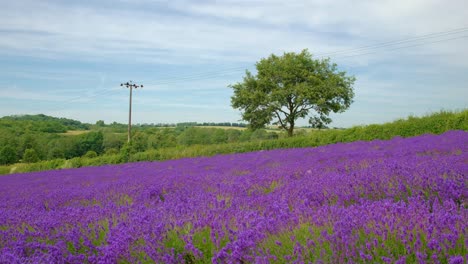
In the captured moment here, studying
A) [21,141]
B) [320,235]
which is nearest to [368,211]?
[320,235]

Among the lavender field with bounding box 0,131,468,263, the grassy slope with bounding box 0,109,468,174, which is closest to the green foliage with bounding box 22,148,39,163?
the grassy slope with bounding box 0,109,468,174

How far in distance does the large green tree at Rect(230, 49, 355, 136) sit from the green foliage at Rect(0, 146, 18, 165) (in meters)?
52.9

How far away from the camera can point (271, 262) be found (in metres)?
1.88

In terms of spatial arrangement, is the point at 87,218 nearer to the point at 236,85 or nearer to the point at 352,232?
the point at 352,232

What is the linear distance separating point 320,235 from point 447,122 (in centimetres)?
1597

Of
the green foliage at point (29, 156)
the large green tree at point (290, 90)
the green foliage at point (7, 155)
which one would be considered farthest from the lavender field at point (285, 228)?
the green foliage at point (7, 155)

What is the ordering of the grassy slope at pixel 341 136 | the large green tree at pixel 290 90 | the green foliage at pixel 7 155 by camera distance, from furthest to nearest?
the green foliage at pixel 7 155
the large green tree at pixel 290 90
the grassy slope at pixel 341 136

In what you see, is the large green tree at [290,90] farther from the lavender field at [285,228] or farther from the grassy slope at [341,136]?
the lavender field at [285,228]

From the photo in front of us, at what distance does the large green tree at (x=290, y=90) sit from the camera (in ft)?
107

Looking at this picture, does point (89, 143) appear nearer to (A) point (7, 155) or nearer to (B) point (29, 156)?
(B) point (29, 156)

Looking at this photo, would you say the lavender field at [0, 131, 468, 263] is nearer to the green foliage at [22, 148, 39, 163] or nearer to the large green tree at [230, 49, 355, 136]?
the large green tree at [230, 49, 355, 136]

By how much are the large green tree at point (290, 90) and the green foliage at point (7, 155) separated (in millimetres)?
52946

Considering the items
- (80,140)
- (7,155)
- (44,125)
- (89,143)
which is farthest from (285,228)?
(44,125)

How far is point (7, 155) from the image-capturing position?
6675 centimetres
